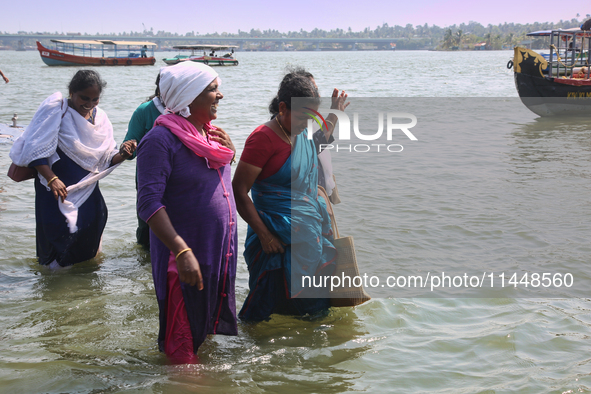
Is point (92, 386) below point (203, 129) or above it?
below

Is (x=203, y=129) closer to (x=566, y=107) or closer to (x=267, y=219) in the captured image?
(x=267, y=219)

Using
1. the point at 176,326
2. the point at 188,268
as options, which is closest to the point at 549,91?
the point at 176,326

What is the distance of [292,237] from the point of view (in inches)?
120

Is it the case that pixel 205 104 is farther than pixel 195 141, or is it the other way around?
pixel 205 104

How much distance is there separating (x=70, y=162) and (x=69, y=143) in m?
0.15

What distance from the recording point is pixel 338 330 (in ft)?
11.3

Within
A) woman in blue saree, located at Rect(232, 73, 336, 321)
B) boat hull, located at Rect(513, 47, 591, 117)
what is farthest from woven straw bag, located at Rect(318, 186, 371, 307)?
boat hull, located at Rect(513, 47, 591, 117)

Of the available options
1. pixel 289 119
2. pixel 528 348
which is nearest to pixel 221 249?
pixel 289 119

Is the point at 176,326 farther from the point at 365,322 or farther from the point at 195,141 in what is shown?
the point at 365,322

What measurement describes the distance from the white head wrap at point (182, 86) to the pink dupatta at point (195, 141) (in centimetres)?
5

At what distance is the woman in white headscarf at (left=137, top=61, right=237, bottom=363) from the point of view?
2326 mm

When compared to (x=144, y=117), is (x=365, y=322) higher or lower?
lower

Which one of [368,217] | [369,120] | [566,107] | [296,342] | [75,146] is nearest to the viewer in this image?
[296,342]

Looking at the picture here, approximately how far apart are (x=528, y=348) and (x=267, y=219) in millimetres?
1754
